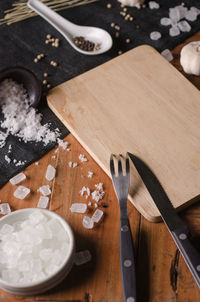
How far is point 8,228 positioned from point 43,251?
0.38ft

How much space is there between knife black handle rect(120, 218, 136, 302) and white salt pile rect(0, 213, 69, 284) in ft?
0.50

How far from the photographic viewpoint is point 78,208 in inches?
53.1

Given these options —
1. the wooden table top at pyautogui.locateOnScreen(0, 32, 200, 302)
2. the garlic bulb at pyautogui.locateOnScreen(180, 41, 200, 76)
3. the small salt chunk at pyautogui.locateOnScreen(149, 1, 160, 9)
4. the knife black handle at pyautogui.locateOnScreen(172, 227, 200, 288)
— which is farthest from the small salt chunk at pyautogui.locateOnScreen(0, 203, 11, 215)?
the small salt chunk at pyautogui.locateOnScreen(149, 1, 160, 9)

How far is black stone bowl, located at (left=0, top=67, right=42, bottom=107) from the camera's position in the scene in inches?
60.2

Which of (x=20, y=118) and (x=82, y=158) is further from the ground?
(x=20, y=118)

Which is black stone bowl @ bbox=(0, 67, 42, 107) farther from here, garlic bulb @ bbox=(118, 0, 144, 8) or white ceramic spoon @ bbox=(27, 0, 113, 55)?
garlic bulb @ bbox=(118, 0, 144, 8)

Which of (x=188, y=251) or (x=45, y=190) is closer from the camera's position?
(x=188, y=251)

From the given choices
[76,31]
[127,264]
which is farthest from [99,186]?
[76,31]

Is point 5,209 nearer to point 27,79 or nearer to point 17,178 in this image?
point 17,178

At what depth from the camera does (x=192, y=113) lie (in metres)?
1.52

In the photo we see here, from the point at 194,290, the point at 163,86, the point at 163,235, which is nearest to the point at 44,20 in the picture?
the point at 163,86

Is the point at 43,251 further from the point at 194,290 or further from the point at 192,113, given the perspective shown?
the point at 192,113

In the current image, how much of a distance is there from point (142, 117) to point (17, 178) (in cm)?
45

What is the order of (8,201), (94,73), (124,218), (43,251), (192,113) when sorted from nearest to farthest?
(43,251) < (124,218) < (8,201) < (192,113) < (94,73)
